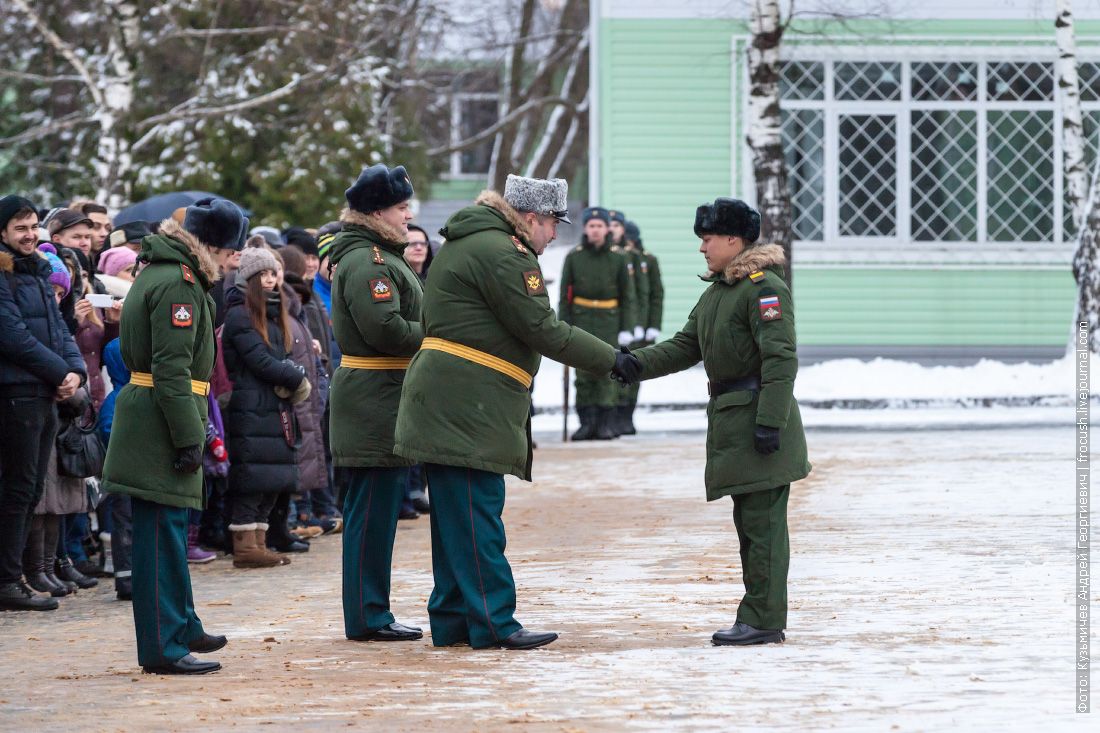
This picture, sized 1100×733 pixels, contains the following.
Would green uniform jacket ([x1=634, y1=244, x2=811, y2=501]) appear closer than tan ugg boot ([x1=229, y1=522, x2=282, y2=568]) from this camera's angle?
Yes

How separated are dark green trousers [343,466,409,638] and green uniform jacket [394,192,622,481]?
45cm

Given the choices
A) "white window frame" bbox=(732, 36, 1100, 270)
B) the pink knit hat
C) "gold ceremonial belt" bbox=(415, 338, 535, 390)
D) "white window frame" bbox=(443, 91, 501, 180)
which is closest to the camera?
"gold ceremonial belt" bbox=(415, 338, 535, 390)

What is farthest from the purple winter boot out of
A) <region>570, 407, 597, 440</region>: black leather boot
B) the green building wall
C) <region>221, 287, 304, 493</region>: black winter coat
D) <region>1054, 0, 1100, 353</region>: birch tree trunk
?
<region>1054, 0, 1100, 353</region>: birch tree trunk

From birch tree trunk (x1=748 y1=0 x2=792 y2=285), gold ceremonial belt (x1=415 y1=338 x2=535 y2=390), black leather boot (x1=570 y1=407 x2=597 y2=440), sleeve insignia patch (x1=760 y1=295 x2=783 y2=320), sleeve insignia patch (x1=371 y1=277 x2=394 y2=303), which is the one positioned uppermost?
birch tree trunk (x1=748 y1=0 x2=792 y2=285)

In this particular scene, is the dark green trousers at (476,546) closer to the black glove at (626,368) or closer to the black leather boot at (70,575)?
the black glove at (626,368)

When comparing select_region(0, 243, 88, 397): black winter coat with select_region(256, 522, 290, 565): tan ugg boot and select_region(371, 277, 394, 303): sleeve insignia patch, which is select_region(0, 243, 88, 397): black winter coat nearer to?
select_region(256, 522, 290, 565): tan ugg boot

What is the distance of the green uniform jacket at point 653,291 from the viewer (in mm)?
14953

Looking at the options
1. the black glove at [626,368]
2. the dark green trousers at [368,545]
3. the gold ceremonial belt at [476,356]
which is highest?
the gold ceremonial belt at [476,356]

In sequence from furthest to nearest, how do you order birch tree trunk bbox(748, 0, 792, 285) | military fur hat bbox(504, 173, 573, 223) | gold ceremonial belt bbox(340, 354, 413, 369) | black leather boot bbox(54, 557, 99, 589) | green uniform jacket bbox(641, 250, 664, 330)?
birch tree trunk bbox(748, 0, 792, 285), green uniform jacket bbox(641, 250, 664, 330), black leather boot bbox(54, 557, 99, 589), gold ceremonial belt bbox(340, 354, 413, 369), military fur hat bbox(504, 173, 573, 223)

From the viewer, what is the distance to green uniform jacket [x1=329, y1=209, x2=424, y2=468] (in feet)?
20.2

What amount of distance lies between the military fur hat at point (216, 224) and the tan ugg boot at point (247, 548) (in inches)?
96.3

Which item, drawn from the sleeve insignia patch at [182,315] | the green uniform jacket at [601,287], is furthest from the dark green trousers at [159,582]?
the green uniform jacket at [601,287]

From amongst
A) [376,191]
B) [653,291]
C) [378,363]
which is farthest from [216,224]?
[653,291]

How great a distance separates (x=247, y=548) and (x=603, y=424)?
22.1ft
